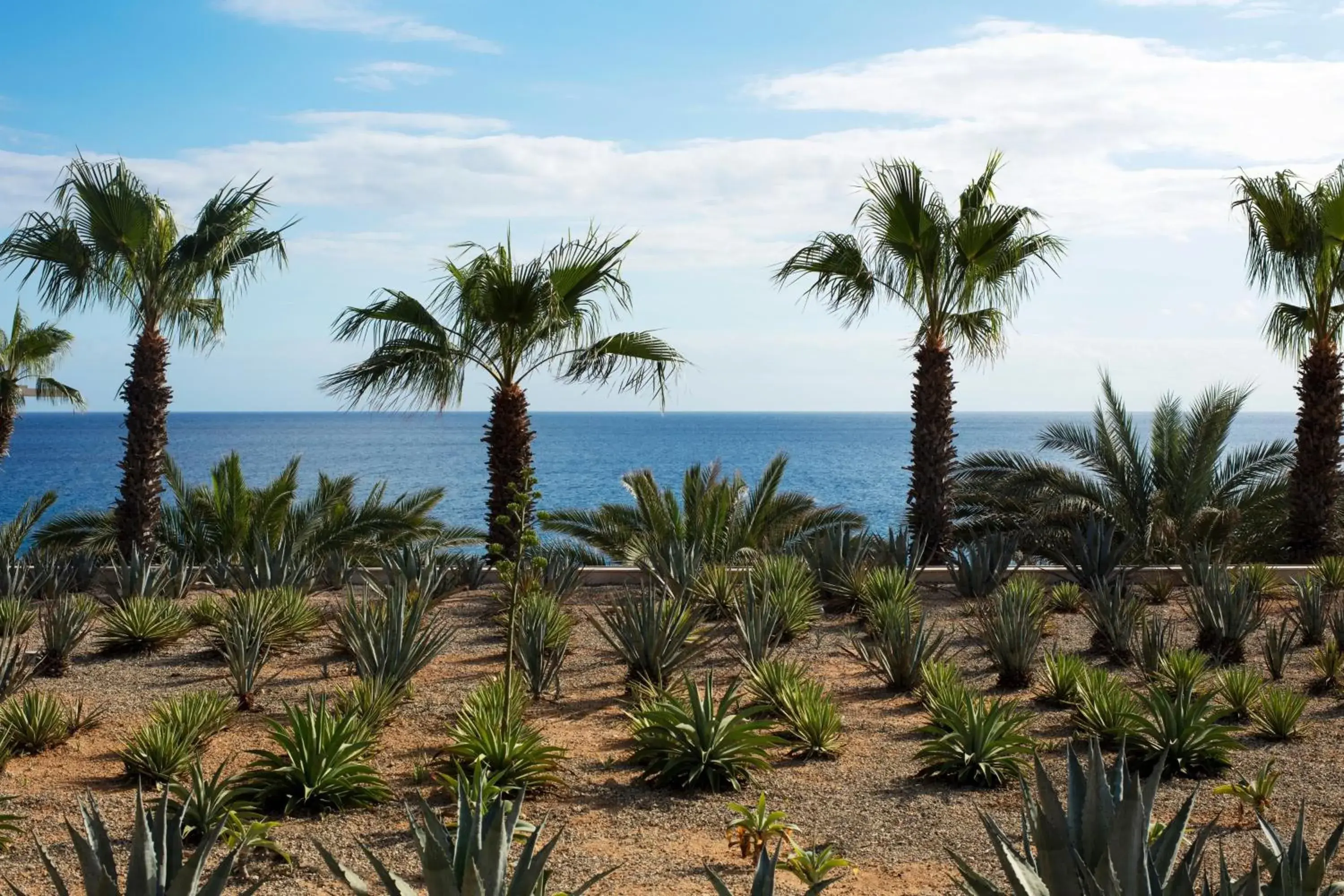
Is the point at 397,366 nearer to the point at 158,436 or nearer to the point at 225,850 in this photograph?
the point at 158,436

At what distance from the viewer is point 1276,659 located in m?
8.67

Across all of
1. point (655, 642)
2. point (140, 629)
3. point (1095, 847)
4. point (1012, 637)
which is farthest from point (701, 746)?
point (140, 629)

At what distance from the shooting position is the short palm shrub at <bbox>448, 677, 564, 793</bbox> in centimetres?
593

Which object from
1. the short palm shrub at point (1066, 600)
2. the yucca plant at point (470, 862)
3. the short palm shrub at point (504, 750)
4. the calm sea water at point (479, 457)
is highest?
the yucca plant at point (470, 862)

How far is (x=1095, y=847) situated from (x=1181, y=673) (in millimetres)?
4612

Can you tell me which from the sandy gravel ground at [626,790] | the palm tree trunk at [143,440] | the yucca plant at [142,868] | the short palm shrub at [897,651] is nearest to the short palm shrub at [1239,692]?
the sandy gravel ground at [626,790]

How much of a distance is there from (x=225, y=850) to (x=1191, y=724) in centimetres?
504

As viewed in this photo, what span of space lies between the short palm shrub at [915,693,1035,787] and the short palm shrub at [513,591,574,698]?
110 inches

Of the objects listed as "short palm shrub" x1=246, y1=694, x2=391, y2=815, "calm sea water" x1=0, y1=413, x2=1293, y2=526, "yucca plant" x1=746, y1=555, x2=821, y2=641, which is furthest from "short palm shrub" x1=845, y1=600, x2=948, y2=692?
"calm sea water" x1=0, y1=413, x2=1293, y2=526

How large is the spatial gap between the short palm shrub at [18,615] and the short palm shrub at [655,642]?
4.72 meters

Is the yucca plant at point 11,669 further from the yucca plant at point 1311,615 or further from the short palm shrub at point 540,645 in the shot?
the yucca plant at point 1311,615

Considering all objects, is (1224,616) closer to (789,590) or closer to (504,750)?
(789,590)

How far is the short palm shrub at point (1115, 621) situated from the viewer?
9234 mm

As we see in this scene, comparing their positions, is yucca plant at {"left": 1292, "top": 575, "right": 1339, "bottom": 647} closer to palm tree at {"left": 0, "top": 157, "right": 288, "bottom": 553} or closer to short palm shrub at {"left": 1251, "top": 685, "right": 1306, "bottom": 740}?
short palm shrub at {"left": 1251, "top": 685, "right": 1306, "bottom": 740}
